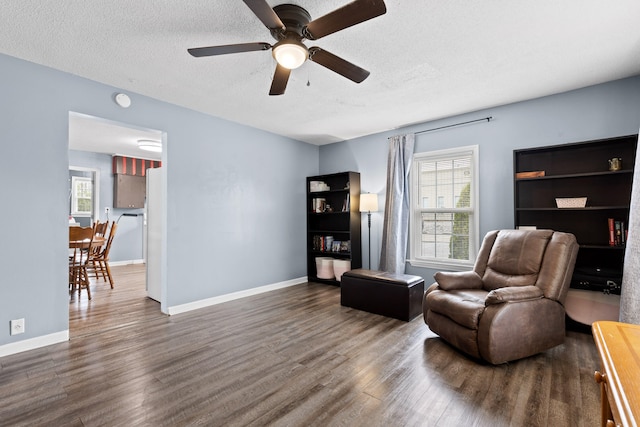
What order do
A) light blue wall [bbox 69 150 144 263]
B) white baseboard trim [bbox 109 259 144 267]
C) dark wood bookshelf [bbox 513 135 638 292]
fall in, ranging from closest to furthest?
dark wood bookshelf [bbox 513 135 638 292] < light blue wall [bbox 69 150 144 263] < white baseboard trim [bbox 109 259 144 267]

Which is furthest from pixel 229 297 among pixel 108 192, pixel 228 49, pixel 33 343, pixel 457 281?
pixel 108 192

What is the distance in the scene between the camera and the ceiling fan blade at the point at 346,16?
1596 millimetres

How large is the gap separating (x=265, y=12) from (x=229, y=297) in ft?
11.7

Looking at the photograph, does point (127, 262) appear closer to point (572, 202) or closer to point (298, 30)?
point (298, 30)

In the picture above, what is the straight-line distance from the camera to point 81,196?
22.6 ft

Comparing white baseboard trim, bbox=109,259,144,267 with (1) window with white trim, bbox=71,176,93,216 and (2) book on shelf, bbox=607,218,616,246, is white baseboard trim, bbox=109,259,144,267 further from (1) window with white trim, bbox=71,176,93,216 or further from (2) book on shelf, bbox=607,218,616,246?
(2) book on shelf, bbox=607,218,616,246

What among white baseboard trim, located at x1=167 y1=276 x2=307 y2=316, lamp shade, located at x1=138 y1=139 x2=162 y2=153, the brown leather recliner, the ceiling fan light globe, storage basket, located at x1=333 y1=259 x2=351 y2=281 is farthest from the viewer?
lamp shade, located at x1=138 y1=139 x2=162 y2=153

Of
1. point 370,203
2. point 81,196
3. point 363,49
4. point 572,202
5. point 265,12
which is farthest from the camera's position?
point 81,196

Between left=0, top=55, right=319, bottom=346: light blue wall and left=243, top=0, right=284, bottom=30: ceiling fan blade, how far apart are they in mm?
2360

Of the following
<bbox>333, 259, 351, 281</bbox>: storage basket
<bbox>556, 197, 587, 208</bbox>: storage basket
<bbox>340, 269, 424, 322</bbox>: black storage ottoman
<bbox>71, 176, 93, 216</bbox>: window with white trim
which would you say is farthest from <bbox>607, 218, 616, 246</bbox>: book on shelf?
<bbox>71, 176, 93, 216</bbox>: window with white trim

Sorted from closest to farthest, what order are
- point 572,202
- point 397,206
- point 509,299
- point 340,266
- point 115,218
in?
point 509,299 < point 572,202 < point 397,206 < point 340,266 < point 115,218

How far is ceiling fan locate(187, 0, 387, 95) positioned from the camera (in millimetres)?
1644

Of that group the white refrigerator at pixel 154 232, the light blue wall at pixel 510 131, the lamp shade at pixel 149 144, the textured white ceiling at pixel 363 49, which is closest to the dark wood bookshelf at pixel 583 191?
the light blue wall at pixel 510 131

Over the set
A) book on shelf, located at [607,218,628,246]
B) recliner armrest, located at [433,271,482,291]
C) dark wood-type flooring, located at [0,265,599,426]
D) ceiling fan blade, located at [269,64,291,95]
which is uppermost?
ceiling fan blade, located at [269,64,291,95]
